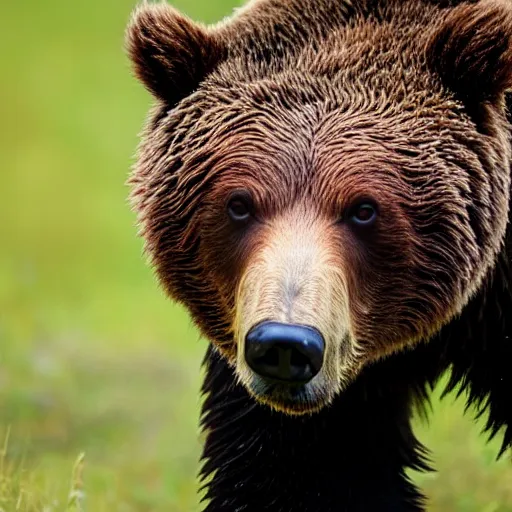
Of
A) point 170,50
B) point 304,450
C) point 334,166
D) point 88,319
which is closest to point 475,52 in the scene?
point 334,166

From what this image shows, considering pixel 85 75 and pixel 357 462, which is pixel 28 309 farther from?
pixel 85 75

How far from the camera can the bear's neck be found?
18.2 ft

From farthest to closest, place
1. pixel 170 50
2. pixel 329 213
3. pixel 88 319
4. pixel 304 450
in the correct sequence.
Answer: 1. pixel 88 319
2. pixel 304 450
3. pixel 170 50
4. pixel 329 213

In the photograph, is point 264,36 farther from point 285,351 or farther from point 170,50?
point 285,351

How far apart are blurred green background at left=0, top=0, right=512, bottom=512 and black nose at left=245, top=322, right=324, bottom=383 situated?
1.02 meters

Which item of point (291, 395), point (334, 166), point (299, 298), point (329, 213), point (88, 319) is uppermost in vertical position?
point (334, 166)

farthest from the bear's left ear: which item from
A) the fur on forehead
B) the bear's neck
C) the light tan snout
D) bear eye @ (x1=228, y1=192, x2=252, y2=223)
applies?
the bear's neck

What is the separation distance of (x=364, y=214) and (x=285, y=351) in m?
0.83

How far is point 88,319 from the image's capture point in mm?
14047

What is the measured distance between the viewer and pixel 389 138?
498cm

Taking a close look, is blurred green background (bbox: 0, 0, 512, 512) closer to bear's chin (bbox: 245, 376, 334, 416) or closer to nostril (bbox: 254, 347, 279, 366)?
bear's chin (bbox: 245, 376, 334, 416)

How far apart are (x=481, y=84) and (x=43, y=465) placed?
430 cm

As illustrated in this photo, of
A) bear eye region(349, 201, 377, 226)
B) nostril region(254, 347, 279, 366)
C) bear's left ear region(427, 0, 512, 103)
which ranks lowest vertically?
nostril region(254, 347, 279, 366)

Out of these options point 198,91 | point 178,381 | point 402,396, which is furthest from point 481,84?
point 178,381
